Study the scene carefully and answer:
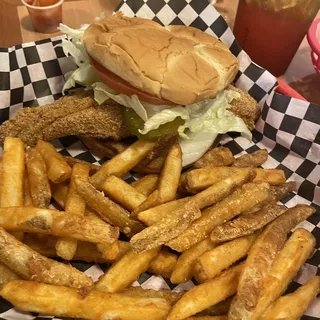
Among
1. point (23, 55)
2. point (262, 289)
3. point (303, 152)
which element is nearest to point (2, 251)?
point (262, 289)

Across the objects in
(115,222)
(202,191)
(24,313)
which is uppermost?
(202,191)

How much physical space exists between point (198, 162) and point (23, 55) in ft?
3.91

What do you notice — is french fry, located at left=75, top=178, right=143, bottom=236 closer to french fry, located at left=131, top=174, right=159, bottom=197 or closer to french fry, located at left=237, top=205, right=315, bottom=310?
french fry, located at left=131, top=174, right=159, bottom=197

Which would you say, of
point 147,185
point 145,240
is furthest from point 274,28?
point 145,240

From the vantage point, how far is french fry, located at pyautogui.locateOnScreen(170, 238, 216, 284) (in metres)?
1.64

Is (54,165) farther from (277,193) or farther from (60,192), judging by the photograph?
(277,193)

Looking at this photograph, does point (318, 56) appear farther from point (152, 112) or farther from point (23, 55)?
point (23, 55)

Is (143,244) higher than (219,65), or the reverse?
(219,65)

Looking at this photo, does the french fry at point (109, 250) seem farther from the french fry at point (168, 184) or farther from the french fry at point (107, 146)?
the french fry at point (107, 146)

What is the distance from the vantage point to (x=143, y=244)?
1.56m

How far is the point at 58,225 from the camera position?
1558mm

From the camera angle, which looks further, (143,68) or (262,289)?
(143,68)

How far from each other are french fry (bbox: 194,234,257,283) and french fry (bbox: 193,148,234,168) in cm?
51

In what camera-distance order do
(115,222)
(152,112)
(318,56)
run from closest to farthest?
(115,222), (152,112), (318,56)
